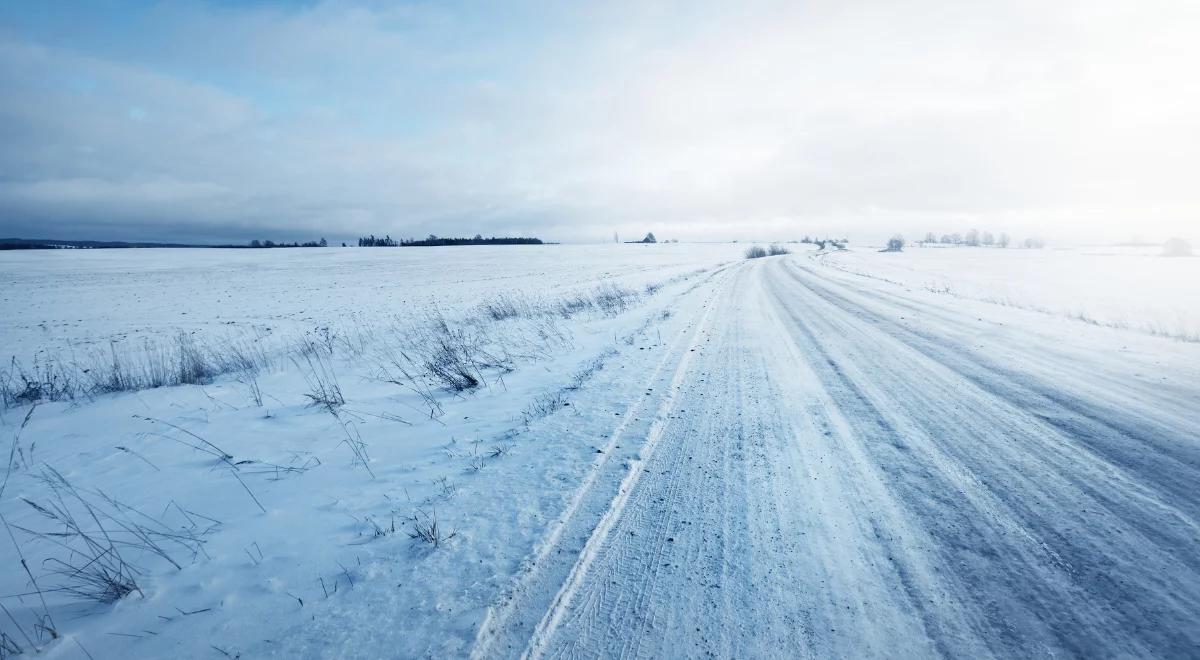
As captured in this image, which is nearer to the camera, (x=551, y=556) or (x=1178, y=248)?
(x=551, y=556)

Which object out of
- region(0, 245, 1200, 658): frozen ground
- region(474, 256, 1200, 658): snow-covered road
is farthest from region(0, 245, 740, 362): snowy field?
region(474, 256, 1200, 658): snow-covered road

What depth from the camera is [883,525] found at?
312cm

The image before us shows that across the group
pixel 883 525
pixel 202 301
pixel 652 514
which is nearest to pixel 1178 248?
pixel 883 525

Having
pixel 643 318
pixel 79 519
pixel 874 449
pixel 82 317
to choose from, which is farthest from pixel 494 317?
pixel 82 317

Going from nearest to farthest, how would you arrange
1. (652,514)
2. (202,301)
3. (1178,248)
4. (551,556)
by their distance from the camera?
(551,556) < (652,514) < (202,301) < (1178,248)

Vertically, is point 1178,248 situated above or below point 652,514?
above

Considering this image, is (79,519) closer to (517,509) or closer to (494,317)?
(517,509)

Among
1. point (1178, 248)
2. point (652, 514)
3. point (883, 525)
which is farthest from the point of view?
point (1178, 248)

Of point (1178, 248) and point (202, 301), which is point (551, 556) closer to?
point (202, 301)

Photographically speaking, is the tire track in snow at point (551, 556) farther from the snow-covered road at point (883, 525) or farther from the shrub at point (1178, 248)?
the shrub at point (1178, 248)

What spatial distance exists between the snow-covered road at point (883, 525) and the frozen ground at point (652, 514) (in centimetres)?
2

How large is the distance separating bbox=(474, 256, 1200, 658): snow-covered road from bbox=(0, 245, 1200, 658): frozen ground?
18mm

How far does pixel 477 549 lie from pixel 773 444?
2.87 m

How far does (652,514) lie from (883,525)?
154 centimetres
